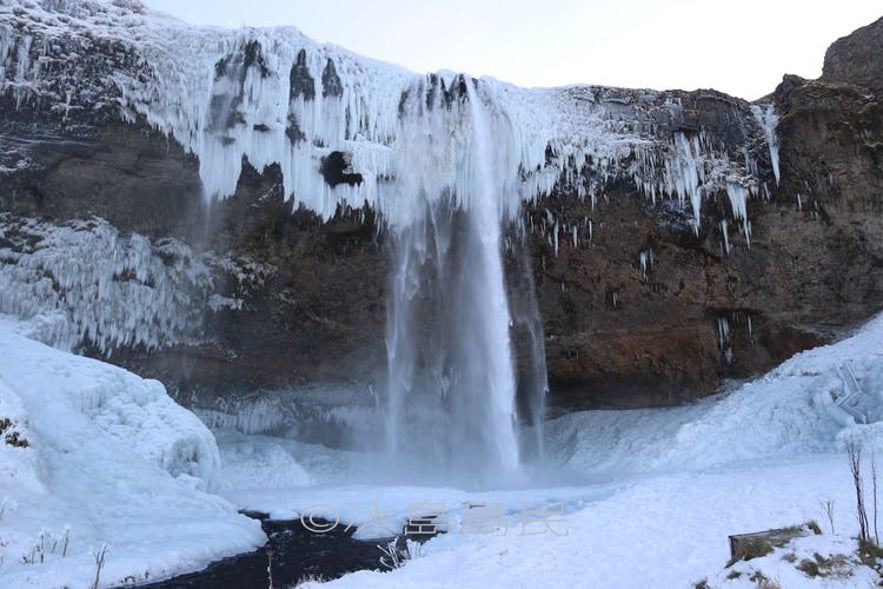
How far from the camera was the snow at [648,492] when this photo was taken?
7.52 meters

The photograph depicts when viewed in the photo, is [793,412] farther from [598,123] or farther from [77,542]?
[77,542]

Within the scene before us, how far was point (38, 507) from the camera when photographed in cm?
898

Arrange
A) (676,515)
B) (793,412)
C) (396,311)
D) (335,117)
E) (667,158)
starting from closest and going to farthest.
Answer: (676,515) < (793,412) < (335,117) < (667,158) < (396,311)

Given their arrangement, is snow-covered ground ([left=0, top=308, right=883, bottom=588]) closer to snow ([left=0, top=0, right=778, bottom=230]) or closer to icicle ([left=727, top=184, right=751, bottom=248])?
icicle ([left=727, top=184, right=751, bottom=248])

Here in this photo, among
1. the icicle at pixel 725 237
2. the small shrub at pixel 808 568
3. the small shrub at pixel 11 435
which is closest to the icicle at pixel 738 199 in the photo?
the icicle at pixel 725 237

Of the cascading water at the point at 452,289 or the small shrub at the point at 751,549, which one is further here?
the cascading water at the point at 452,289

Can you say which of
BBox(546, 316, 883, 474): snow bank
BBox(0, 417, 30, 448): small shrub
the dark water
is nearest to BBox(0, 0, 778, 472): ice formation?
BBox(546, 316, 883, 474): snow bank

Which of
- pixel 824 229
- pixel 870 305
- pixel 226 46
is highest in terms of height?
pixel 226 46

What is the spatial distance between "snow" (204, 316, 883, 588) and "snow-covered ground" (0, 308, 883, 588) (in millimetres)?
45

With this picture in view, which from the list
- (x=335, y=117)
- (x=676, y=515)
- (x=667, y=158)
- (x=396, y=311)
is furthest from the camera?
(x=396, y=311)

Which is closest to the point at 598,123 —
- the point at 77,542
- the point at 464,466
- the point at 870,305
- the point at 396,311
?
the point at 396,311

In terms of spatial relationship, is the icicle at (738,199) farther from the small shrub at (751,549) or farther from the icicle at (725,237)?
the small shrub at (751,549)

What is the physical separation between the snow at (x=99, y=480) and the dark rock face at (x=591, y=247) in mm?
6252

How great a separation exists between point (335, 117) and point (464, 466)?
12274 millimetres
